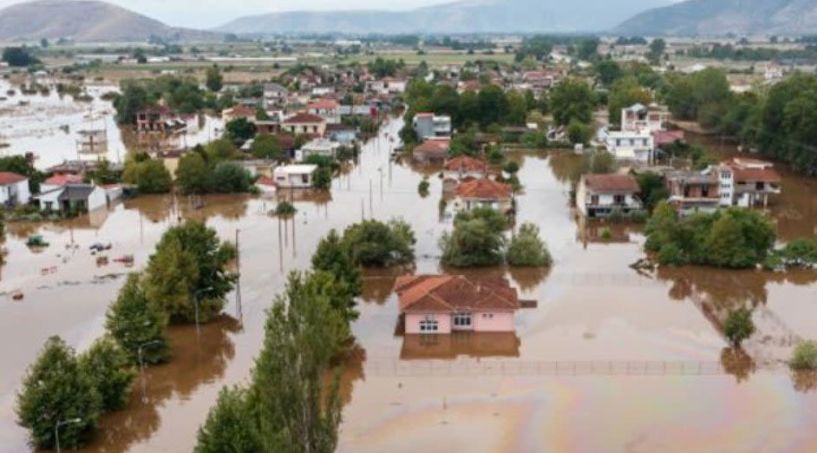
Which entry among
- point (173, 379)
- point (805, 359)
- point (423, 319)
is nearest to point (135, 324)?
point (173, 379)

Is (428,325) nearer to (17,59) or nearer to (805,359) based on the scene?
(805,359)

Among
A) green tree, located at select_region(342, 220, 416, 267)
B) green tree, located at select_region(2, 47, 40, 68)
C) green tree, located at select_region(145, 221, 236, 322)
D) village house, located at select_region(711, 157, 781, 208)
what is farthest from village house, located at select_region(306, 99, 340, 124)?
green tree, located at select_region(2, 47, 40, 68)

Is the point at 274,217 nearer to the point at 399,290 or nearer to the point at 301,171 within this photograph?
the point at 301,171

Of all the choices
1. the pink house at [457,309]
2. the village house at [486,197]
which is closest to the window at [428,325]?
the pink house at [457,309]

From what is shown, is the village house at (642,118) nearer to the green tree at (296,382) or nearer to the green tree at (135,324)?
Answer: the green tree at (135,324)

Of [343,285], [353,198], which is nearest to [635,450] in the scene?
[343,285]

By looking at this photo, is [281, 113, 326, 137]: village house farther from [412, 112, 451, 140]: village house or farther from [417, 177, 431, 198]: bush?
[417, 177, 431, 198]: bush
